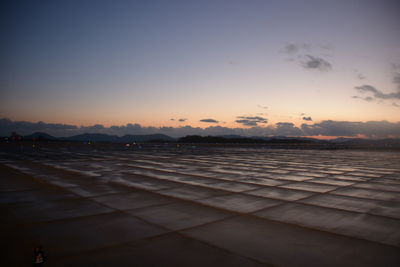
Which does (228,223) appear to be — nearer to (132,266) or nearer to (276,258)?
(276,258)

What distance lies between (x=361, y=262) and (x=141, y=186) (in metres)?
9.87

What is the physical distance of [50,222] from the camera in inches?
290

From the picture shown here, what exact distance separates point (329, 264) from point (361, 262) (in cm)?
65

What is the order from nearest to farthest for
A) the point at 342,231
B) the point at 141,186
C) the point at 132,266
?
the point at 132,266 < the point at 342,231 < the point at 141,186

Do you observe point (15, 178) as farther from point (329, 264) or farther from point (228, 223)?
point (329, 264)

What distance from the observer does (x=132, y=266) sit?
4879 millimetres

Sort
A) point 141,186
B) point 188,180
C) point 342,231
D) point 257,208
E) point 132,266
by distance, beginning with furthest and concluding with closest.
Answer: point 188,180
point 141,186
point 257,208
point 342,231
point 132,266

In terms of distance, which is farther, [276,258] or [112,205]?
[112,205]

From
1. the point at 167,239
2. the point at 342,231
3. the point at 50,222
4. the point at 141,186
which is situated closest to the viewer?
the point at 167,239

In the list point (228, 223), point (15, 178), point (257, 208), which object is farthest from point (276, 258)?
point (15, 178)

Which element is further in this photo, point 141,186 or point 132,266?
point 141,186

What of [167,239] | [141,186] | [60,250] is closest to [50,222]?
[60,250]

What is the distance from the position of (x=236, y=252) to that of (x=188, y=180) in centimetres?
965

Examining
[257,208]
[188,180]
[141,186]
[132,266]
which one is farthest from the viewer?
[188,180]
